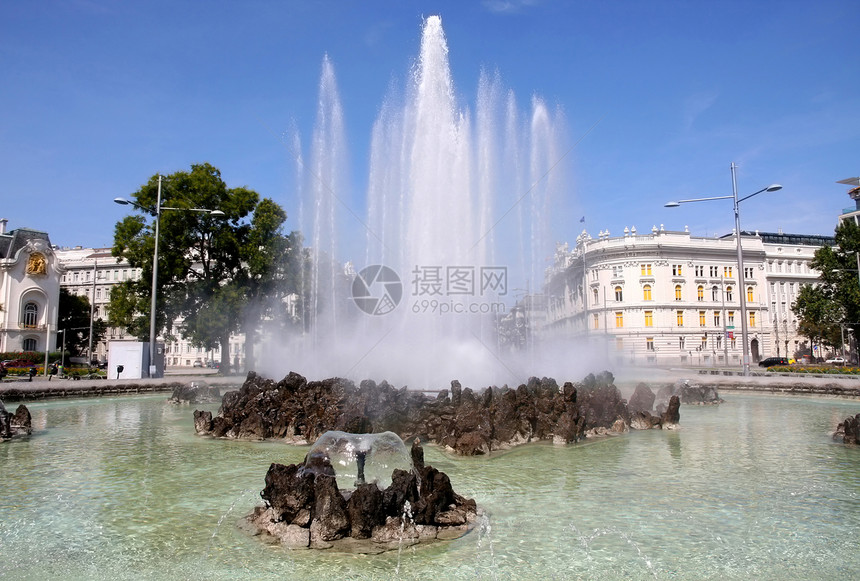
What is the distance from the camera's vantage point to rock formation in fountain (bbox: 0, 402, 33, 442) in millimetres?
13734

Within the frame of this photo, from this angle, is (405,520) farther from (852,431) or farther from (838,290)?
(838,290)

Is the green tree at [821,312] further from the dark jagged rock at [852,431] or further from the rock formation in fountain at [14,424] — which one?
the rock formation in fountain at [14,424]

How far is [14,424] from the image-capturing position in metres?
14.5

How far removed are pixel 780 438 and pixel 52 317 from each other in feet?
266

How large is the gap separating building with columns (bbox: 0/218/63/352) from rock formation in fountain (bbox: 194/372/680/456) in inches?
2620

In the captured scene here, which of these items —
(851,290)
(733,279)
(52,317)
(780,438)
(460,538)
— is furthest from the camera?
(733,279)

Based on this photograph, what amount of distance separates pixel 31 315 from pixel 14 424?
69309 mm

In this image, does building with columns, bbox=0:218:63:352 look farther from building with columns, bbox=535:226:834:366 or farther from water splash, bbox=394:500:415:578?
water splash, bbox=394:500:415:578

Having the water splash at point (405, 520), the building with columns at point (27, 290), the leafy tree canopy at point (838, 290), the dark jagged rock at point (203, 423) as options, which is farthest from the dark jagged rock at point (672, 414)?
the building with columns at point (27, 290)

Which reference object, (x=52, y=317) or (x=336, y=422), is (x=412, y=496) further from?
(x=52, y=317)

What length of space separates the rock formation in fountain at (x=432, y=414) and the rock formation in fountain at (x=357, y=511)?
5171mm

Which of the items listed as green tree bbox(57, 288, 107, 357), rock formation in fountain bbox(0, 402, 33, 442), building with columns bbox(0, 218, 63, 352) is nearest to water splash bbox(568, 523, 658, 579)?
rock formation in fountain bbox(0, 402, 33, 442)

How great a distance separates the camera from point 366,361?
22141 mm

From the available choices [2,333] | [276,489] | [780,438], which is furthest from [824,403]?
[2,333]
